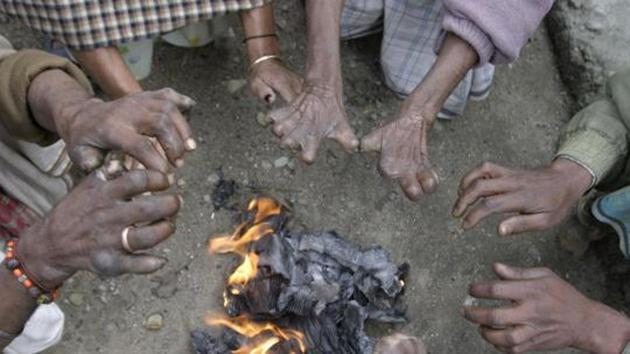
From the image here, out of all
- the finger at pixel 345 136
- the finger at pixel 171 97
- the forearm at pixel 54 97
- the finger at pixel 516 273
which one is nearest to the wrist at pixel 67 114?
the forearm at pixel 54 97

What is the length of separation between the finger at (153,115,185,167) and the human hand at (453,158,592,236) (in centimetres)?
76

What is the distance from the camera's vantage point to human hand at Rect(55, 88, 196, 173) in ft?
5.21

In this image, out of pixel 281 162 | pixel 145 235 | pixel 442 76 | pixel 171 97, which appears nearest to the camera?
pixel 145 235

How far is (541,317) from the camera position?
5.94 ft

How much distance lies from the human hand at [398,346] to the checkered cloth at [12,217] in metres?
Result: 1.11

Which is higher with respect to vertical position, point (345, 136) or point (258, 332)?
point (345, 136)

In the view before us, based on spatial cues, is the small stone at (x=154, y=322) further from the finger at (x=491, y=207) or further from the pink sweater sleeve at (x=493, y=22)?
the pink sweater sleeve at (x=493, y=22)

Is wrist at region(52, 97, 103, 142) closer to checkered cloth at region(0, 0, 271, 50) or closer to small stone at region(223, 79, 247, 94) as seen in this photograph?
checkered cloth at region(0, 0, 271, 50)

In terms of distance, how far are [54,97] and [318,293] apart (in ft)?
3.21

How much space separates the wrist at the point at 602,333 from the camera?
1.86 metres

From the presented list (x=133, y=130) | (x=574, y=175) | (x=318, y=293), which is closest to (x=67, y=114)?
(x=133, y=130)

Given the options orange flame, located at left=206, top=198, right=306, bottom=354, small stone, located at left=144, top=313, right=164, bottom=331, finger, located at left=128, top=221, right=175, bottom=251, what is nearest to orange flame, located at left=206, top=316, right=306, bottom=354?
orange flame, located at left=206, top=198, right=306, bottom=354

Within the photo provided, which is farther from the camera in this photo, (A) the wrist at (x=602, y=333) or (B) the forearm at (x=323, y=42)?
(B) the forearm at (x=323, y=42)

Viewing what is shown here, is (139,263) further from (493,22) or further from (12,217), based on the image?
(493,22)
